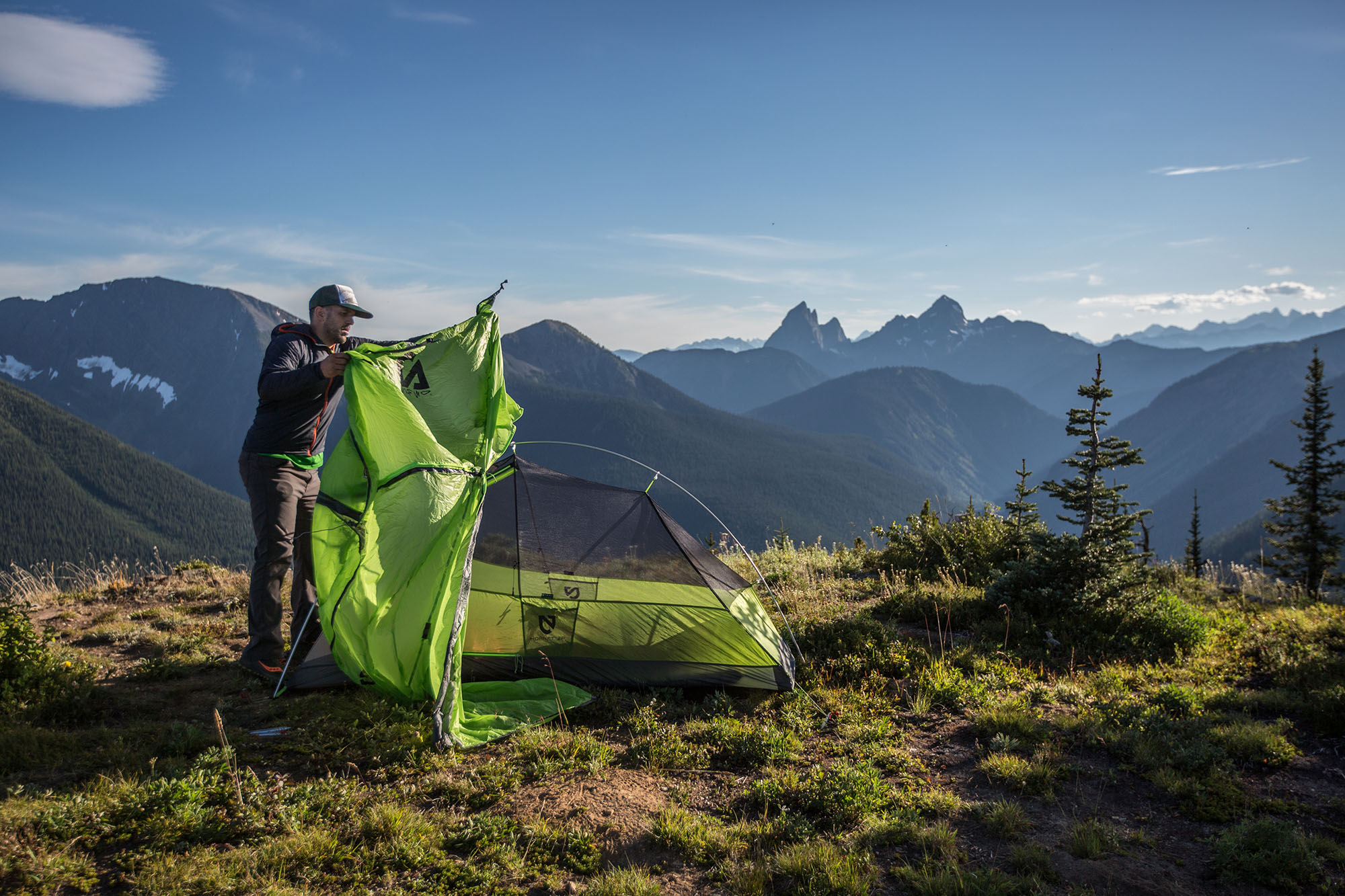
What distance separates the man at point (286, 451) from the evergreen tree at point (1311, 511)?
89.3 feet

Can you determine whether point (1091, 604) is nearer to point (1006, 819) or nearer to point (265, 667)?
point (1006, 819)

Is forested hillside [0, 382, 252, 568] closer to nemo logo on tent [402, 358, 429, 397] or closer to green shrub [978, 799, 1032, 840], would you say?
nemo logo on tent [402, 358, 429, 397]

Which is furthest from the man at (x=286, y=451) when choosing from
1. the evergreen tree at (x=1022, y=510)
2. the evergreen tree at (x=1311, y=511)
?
the evergreen tree at (x=1311, y=511)

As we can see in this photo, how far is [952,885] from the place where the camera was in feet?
13.5

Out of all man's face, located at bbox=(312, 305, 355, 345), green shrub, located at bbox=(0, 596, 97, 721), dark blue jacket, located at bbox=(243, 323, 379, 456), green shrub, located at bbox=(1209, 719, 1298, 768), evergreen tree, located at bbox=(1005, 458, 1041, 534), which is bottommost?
green shrub, located at bbox=(1209, 719, 1298, 768)

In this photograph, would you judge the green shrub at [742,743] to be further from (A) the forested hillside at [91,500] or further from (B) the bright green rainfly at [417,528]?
(A) the forested hillside at [91,500]

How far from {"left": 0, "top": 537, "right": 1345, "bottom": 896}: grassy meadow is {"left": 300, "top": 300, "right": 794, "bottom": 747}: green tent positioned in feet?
1.50

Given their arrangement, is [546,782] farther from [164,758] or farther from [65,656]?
[65,656]

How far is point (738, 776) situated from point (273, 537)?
5047mm

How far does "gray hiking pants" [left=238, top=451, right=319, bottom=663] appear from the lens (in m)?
6.76

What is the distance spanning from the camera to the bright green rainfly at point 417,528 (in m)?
5.96

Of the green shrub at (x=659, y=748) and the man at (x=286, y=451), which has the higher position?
the man at (x=286, y=451)

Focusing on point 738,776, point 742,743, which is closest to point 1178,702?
point 742,743

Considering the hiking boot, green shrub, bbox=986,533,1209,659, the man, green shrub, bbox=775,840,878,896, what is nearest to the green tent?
the hiking boot
